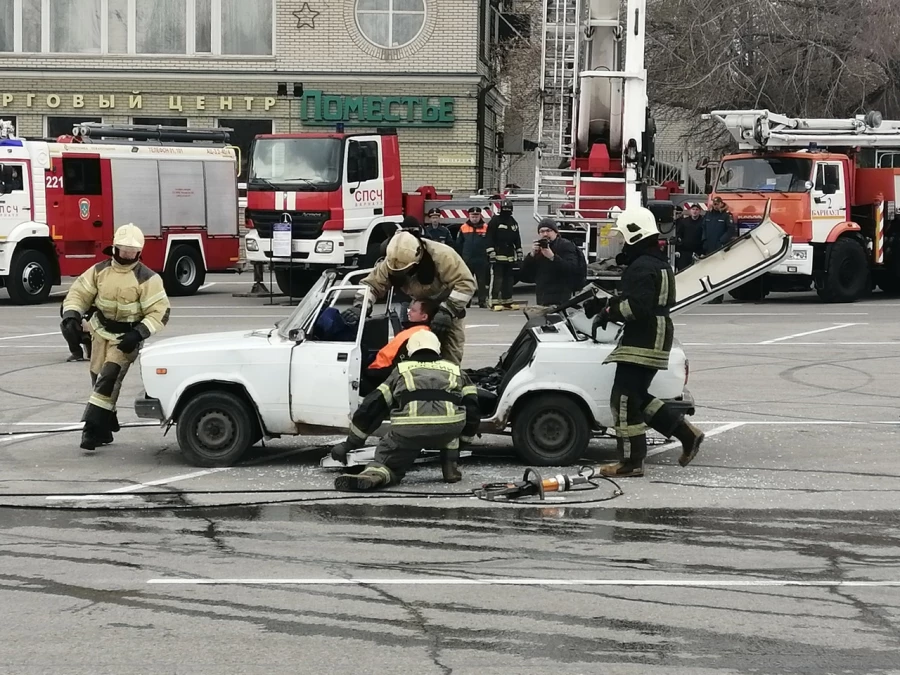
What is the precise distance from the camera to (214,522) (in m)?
8.16

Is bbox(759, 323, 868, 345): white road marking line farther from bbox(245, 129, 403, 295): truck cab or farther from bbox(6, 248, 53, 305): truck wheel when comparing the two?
bbox(6, 248, 53, 305): truck wheel

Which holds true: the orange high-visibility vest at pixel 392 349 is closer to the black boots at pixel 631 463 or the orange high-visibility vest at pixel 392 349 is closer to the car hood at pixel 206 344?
the car hood at pixel 206 344

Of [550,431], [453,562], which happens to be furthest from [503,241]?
[453,562]

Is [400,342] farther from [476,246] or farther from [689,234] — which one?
[689,234]

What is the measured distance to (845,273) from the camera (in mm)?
23391

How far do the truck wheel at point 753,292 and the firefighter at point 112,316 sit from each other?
1481 centimetres

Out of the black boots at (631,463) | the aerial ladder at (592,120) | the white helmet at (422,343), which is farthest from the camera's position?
the aerial ladder at (592,120)

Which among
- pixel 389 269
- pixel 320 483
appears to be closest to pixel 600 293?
pixel 389 269

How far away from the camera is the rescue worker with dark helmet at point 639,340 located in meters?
9.42

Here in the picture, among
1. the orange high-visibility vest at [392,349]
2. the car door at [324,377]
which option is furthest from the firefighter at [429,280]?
the orange high-visibility vest at [392,349]

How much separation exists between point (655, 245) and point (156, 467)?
3.73 m

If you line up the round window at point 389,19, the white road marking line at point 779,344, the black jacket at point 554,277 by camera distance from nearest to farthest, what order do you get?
1. the black jacket at point 554,277
2. the white road marking line at point 779,344
3. the round window at point 389,19

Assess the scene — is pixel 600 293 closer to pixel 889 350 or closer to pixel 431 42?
pixel 889 350

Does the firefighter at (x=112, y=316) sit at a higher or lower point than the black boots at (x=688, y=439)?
higher
